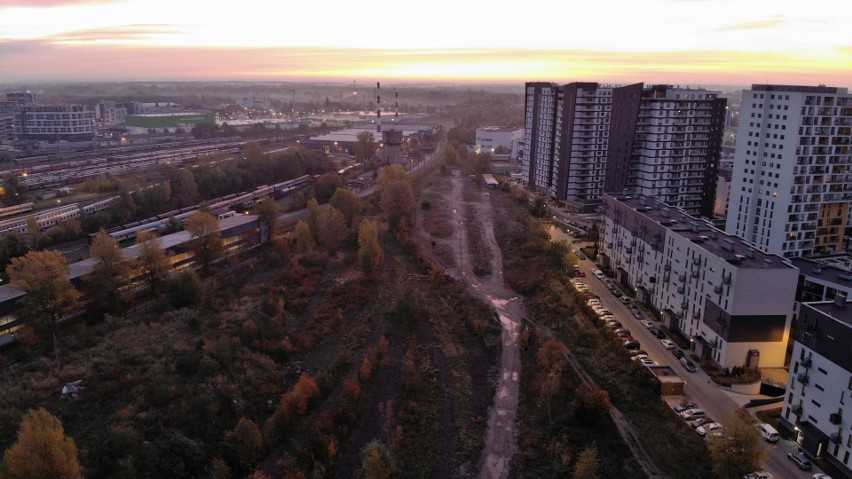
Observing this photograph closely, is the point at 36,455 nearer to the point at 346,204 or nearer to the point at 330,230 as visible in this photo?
the point at 330,230

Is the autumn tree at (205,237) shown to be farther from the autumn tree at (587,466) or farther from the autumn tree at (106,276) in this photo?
the autumn tree at (587,466)

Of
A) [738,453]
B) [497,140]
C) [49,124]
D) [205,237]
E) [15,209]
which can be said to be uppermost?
[49,124]

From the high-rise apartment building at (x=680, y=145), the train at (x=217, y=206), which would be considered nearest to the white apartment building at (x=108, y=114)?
the train at (x=217, y=206)

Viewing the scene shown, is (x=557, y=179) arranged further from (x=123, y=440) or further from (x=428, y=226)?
(x=123, y=440)

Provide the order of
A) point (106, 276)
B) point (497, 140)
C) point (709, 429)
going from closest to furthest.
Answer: point (709, 429) → point (106, 276) → point (497, 140)

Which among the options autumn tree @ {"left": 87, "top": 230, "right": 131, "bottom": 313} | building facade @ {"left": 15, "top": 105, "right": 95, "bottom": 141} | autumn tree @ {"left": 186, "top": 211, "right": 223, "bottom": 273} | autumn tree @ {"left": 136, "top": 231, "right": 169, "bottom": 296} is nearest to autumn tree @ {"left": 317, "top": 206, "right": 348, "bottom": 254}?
autumn tree @ {"left": 186, "top": 211, "right": 223, "bottom": 273}

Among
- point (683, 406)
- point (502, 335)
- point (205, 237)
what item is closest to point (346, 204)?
point (205, 237)
